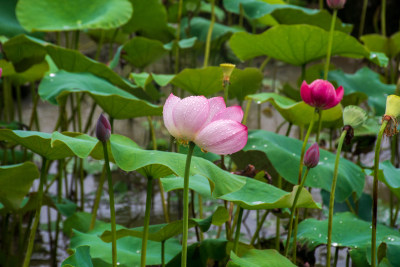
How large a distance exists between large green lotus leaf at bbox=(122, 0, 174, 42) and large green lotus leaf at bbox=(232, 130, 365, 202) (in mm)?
1037

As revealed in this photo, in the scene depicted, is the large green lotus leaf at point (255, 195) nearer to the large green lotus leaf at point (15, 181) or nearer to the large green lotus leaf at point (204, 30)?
the large green lotus leaf at point (15, 181)

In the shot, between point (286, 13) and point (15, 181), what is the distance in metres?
1.06

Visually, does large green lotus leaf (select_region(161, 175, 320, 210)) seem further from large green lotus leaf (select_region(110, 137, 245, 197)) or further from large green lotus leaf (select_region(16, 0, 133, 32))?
large green lotus leaf (select_region(16, 0, 133, 32))

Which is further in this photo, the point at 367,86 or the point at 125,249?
the point at 367,86

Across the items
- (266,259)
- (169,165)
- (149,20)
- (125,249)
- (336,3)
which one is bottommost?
(125,249)

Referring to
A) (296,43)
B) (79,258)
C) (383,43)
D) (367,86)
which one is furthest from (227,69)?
(383,43)

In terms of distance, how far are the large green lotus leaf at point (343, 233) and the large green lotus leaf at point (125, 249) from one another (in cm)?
25

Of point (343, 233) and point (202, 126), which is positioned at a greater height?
point (202, 126)

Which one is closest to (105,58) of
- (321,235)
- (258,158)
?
(258,158)

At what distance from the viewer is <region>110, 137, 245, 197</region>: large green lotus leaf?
0.60 meters

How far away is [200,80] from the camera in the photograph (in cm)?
127

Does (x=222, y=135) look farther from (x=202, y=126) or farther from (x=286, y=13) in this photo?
(x=286, y=13)

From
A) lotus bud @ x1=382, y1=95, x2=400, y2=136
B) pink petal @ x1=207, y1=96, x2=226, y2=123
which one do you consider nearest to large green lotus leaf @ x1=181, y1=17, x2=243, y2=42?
lotus bud @ x1=382, y1=95, x2=400, y2=136

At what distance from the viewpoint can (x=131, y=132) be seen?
114 inches
